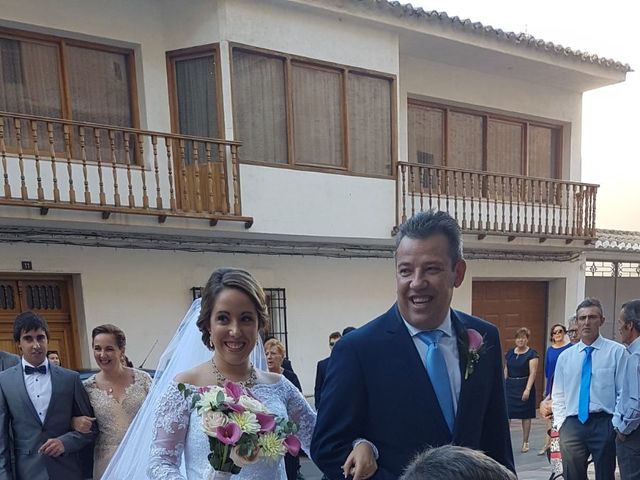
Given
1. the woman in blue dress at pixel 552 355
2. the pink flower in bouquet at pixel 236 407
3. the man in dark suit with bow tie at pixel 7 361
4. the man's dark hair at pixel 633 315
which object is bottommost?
the woman in blue dress at pixel 552 355

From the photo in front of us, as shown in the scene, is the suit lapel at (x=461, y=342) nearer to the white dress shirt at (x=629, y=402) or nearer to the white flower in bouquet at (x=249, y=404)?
the white flower in bouquet at (x=249, y=404)

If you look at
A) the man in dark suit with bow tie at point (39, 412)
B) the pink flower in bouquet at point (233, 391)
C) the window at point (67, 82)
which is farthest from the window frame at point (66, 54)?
the pink flower in bouquet at point (233, 391)

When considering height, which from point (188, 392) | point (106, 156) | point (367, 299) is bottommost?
point (367, 299)

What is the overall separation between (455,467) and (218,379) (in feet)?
3.94

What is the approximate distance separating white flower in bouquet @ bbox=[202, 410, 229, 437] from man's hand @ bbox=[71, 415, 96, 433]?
2098mm

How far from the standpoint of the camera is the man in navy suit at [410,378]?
1.64m

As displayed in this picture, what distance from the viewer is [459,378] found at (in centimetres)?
174

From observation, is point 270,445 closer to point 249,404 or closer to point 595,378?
point 249,404

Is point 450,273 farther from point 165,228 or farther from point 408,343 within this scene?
point 165,228

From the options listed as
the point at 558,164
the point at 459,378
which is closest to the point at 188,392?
the point at 459,378

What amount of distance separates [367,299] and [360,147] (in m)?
2.56

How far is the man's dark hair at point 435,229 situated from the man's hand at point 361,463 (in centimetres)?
63

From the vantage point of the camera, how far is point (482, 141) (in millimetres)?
10062

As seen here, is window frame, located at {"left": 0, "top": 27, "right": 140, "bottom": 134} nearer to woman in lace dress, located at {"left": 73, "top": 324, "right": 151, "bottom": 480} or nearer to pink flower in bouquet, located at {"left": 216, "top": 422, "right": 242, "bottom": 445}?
woman in lace dress, located at {"left": 73, "top": 324, "right": 151, "bottom": 480}
